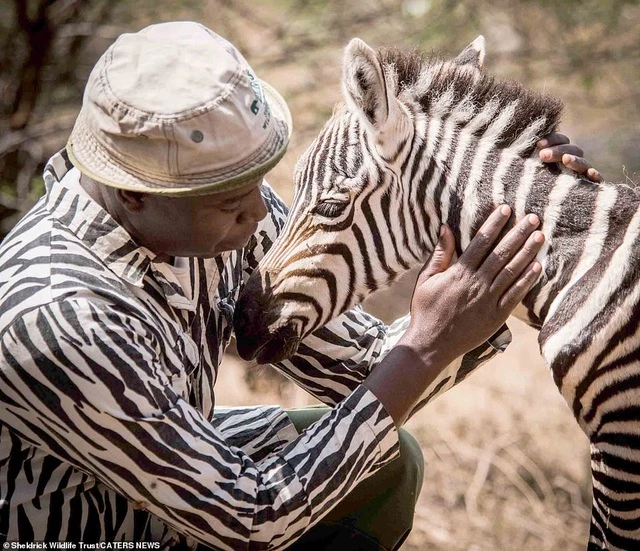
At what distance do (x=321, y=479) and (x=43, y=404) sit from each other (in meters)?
0.68

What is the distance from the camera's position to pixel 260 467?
216 centimetres

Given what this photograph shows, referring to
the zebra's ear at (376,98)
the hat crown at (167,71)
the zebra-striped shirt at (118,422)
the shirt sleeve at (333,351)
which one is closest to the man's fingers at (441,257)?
the zebra's ear at (376,98)

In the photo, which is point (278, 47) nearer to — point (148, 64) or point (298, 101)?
point (298, 101)

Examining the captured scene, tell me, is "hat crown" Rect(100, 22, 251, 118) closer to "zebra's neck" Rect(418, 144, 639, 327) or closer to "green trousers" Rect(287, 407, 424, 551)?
"zebra's neck" Rect(418, 144, 639, 327)

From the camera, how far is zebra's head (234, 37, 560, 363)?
2.46 meters

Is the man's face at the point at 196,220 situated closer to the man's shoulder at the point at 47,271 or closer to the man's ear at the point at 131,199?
the man's ear at the point at 131,199

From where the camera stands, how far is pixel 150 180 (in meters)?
2.01

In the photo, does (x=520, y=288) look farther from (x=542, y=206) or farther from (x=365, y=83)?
(x=365, y=83)

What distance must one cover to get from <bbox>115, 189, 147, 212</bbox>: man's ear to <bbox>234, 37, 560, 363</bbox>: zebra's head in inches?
21.4

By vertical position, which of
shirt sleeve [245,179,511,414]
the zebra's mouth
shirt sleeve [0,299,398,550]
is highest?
shirt sleeve [0,299,398,550]

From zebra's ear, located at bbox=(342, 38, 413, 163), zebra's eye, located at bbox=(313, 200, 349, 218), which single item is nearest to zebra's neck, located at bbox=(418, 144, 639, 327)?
zebra's ear, located at bbox=(342, 38, 413, 163)

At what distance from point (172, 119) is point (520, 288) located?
0.98 m

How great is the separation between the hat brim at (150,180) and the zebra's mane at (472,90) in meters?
0.58

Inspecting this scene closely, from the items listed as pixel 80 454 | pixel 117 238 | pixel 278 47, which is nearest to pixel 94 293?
pixel 117 238
